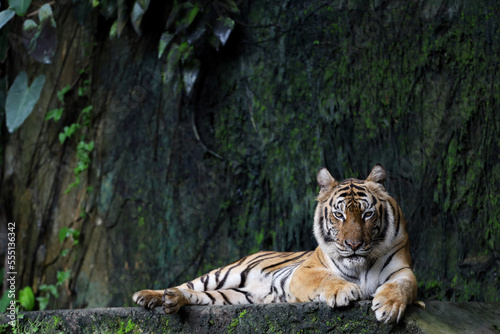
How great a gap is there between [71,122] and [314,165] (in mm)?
2655

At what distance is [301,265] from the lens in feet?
9.56

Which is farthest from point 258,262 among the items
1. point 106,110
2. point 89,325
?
point 106,110

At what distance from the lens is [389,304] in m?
2.14

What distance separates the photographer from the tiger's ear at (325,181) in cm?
280

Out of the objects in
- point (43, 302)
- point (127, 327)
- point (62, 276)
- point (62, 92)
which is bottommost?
point (43, 302)

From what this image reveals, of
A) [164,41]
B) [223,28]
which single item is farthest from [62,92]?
[223,28]

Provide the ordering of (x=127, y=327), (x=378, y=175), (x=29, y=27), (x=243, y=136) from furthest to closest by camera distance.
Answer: (x=29, y=27) → (x=243, y=136) → (x=378, y=175) → (x=127, y=327)

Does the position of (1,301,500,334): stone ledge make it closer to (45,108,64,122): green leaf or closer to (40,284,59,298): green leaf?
(40,284,59,298): green leaf

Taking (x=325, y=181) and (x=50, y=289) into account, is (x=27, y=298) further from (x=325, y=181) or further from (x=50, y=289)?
(x=325, y=181)

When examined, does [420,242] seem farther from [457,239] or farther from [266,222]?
[266,222]

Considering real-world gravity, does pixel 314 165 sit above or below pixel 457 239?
above

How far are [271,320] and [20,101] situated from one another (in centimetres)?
353

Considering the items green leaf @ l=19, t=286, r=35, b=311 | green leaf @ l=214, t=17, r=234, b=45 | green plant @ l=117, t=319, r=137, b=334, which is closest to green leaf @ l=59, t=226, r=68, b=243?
green leaf @ l=19, t=286, r=35, b=311

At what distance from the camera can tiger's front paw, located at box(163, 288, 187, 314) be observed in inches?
97.4
